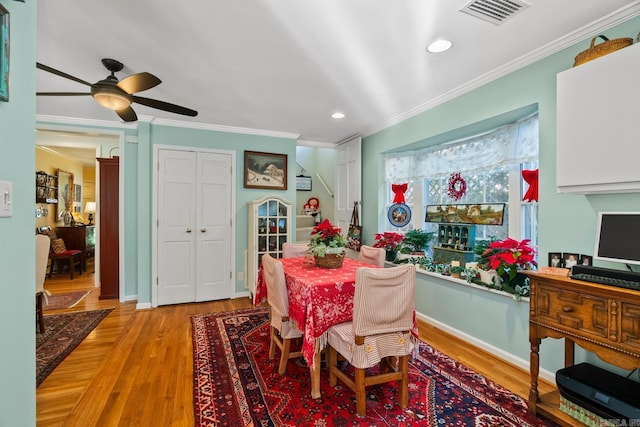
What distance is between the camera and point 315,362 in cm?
203

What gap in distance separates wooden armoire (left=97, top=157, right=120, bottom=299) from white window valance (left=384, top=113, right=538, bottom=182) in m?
3.97

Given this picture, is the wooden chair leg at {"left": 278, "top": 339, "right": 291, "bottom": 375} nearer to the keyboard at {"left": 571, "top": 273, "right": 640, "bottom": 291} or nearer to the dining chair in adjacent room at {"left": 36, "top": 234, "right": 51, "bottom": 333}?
the keyboard at {"left": 571, "top": 273, "right": 640, "bottom": 291}

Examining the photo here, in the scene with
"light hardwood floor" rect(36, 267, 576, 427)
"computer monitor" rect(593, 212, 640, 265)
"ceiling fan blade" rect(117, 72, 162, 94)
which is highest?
"ceiling fan blade" rect(117, 72, 162, 94)

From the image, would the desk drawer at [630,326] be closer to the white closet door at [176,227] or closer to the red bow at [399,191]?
the red bow at [399,191]

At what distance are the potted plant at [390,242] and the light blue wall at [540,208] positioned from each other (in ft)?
1.78

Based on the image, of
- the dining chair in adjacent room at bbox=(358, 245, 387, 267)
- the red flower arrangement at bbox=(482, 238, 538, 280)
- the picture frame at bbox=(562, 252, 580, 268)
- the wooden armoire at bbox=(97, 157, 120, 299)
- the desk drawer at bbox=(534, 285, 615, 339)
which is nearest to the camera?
the desk drawer at bbox=(534, 285, 615, 339)

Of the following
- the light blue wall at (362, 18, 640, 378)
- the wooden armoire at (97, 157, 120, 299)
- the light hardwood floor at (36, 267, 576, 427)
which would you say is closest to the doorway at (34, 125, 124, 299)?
the wooden armoire at (97, 157, 120, 299)

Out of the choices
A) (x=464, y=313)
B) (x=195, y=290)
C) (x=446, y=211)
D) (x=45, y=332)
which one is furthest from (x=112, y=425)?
(x=446, y=211)

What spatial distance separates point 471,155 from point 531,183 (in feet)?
2.83

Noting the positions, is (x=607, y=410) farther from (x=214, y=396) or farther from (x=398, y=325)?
(x=214, y=396)

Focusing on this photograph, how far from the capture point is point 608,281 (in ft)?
5.37

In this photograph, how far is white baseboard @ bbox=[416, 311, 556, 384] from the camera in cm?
236

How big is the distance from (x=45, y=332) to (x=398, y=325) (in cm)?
361

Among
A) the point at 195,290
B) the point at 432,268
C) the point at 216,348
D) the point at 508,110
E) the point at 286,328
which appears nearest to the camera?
the point at 286,328
